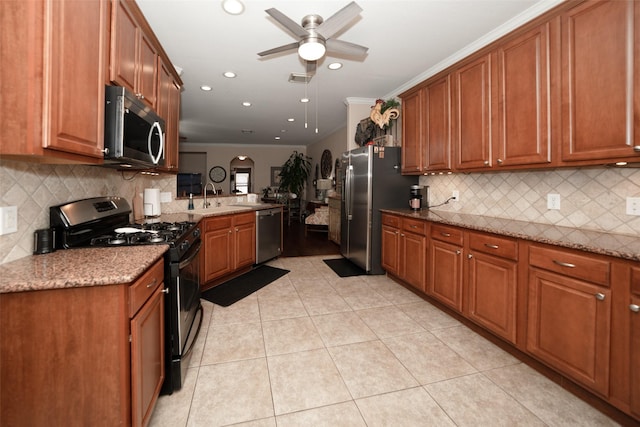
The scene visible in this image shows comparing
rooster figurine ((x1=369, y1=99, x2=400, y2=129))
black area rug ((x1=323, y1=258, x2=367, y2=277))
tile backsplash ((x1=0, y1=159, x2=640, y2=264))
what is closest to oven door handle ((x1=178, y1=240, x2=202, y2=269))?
tile backsplash ((x1=0, y1=159, x2=640, y2=264))

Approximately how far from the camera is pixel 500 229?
6.61 ft

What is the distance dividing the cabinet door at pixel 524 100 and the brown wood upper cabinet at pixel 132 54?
2689mm

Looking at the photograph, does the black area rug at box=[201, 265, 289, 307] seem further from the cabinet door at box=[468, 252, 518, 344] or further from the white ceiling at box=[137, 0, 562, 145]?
the white ceiling at box=[137, 0, 562, 145]

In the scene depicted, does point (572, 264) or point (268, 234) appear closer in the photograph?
point (572, 264)

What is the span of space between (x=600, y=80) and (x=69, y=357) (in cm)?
292

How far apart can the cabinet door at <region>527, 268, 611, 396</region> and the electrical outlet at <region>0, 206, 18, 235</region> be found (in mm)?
2799

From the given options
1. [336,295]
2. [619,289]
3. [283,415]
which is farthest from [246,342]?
[619,289]

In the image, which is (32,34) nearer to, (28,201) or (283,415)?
(28,201)

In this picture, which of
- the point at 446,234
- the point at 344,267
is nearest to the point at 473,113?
the point at 446,234

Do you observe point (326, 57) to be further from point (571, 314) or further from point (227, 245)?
point (571, 314)

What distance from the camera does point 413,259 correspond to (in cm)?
302

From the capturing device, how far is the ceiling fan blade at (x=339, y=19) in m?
1.88

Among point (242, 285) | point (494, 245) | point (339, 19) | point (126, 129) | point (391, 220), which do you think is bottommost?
point (242, 285)

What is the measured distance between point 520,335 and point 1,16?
9.91 feet
